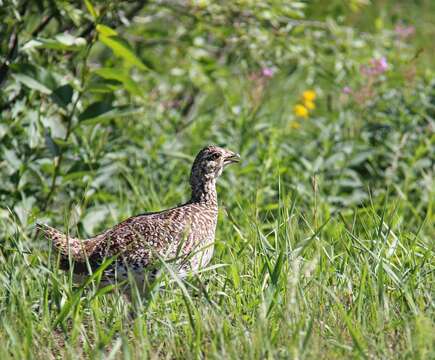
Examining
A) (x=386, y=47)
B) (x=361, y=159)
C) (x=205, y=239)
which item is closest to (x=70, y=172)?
(x=205, y=239)

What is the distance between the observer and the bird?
4969 millimetres

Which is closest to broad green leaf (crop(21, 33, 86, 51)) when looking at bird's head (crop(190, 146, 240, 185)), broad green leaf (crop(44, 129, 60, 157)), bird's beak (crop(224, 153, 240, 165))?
broad green leaf (crop(44, 129, 60, 157))

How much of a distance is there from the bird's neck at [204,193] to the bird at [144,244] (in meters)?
0.11

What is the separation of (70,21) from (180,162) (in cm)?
149

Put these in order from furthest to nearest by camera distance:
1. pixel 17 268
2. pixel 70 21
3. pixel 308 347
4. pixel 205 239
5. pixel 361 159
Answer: pixel 361 159 → pixel 70 21 → pixel 205 239 → pixel 17 268 → pixel 308 347

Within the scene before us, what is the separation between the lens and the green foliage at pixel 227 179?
402 centimetres

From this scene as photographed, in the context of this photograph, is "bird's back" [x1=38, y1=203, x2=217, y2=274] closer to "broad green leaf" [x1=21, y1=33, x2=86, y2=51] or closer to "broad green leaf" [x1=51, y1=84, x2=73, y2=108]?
"broad green leaf" [x1=51, y1=84, x2=73, y2=108]

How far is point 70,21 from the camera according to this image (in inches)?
274

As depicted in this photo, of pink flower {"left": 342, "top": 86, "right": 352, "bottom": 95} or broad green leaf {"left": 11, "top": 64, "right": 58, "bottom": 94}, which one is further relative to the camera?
pink flower {"left": 342, "top": 86, "right": 352, "bottom": 95}

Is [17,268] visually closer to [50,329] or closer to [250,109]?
[50,329]

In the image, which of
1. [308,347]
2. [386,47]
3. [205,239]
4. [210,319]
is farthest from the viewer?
[386,47]

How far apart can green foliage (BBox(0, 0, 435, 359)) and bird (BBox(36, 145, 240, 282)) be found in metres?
0.13

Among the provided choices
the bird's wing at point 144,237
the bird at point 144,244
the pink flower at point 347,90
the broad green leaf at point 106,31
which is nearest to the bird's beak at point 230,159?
the bird at point 144,244

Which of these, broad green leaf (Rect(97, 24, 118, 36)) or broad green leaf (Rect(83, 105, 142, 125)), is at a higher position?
broad green leaf (Rect(97, 24, 118, 36))
